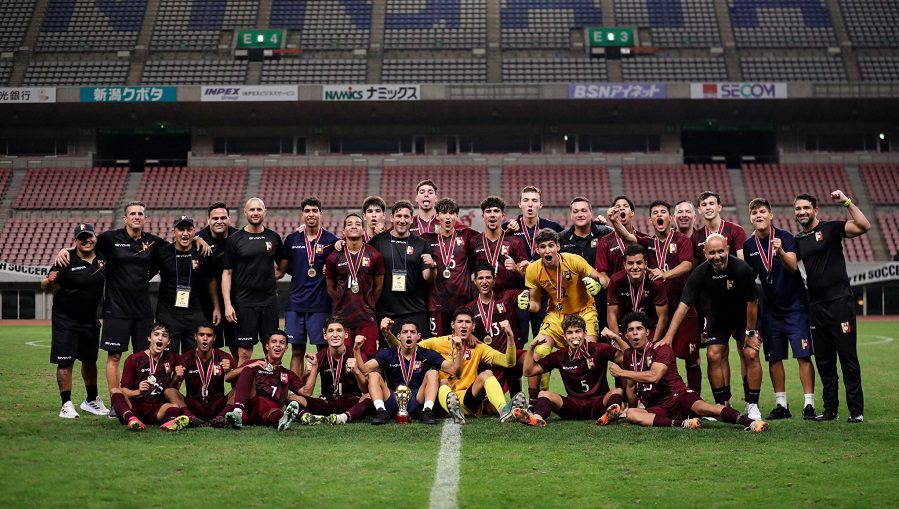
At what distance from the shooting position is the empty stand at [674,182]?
35750 mm

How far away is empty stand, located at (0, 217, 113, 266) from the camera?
32.4 m

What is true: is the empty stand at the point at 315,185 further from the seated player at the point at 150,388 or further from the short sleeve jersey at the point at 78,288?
the seated player at the point at 150,388

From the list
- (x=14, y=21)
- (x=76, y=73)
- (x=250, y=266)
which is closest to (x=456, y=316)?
(x=250, y=266)

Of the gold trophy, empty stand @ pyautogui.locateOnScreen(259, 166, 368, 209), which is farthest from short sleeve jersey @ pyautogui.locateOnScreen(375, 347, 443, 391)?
empty stand @ pyautogui.locateOnScreen(259, 166, 368, 209)

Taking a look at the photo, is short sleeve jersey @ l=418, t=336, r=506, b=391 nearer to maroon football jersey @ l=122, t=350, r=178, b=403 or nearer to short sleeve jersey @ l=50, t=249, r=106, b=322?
maroon football jersey @ l=122, t=350, r=178, b=403

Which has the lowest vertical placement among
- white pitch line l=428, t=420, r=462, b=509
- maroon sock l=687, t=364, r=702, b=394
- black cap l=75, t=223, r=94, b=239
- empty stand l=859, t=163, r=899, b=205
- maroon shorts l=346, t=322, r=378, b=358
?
white pitch line l=428, t=420, r=462, b=509

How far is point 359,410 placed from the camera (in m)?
8.30

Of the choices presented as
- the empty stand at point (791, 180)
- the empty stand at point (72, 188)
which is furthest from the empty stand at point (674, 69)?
the empty stand at point (72, 188)

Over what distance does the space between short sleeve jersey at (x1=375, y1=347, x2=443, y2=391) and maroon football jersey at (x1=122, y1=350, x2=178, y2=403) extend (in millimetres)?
1962

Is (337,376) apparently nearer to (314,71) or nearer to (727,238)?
(727,238)

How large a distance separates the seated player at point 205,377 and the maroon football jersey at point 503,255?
2.84 meters

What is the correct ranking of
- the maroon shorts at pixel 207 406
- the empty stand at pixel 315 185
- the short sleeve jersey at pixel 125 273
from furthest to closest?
the empty stand at pixel 315 185, the short sleeve jersey at pixel 125 273, the maroon shorts at pixel 207 406

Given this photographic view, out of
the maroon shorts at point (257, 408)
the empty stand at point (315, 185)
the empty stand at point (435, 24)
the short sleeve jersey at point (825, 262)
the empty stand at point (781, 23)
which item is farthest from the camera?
the empty stand at point (435, 24)

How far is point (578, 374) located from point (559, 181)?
28.3 metres
